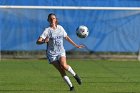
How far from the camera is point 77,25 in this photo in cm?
2495

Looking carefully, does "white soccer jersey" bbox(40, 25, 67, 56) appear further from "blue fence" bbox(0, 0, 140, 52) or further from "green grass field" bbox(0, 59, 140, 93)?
"blue fence" bbox(0, 0, 140, 52)

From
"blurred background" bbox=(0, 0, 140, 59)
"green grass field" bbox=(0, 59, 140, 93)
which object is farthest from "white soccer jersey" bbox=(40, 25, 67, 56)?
"blurred background" bbox=(0, 0, 140, 59)

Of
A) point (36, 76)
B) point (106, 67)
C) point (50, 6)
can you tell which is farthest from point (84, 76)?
point (50, 6)

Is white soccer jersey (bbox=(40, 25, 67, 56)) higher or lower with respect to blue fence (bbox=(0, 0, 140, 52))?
higher

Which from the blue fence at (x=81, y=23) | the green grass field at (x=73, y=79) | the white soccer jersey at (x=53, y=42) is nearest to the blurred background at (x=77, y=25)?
the blue fence at (x=81, y=23)

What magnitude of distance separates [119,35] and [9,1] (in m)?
5.50

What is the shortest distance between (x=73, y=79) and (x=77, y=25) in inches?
314

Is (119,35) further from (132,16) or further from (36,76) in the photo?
(36,76)

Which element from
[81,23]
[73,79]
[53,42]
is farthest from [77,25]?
[53,42]

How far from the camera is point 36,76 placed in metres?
17.9

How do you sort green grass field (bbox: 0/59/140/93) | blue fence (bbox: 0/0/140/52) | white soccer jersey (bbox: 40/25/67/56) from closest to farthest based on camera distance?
white soccer jersey (bbox: 40/25/67/56), green grass field (bbox: 0/59/140/93), blue fence (bbox: 0/0/140/52)

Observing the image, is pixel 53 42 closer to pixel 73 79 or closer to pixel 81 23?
pixel 73 79

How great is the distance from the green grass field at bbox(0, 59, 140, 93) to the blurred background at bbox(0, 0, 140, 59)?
0.62 metres

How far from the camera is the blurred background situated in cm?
2450
